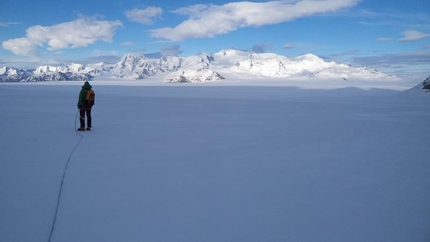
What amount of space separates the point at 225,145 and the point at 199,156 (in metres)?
1.24

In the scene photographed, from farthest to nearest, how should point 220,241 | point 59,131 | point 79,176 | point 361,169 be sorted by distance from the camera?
1. point 59,131
2. point 361,169
3. point 79,176
4. point 220,241

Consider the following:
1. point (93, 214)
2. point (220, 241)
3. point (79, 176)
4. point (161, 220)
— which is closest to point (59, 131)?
point (79, 176)

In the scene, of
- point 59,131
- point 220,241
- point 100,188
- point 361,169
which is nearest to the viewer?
point 220,241

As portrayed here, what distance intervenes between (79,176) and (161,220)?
6.72 ft

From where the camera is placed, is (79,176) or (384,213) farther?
(79,176)

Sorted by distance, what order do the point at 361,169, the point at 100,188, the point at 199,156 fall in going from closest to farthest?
the point at 100,188 < the point at 361,169 < the point at 199,156

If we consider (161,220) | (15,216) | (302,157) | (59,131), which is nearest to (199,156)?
(302,157)

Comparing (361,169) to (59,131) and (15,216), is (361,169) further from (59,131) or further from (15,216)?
(59,131)

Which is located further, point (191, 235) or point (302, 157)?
point (302, 157)

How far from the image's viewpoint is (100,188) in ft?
14.0

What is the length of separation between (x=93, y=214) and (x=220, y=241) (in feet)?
5.09

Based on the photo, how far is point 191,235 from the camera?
317 cm

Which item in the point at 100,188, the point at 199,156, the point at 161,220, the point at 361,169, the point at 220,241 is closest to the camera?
the point at 220,241

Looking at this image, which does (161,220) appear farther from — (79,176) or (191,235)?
(79,176)
